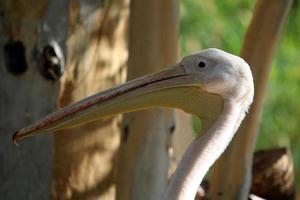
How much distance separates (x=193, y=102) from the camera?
19.5ft

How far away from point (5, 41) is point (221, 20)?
4547 mm

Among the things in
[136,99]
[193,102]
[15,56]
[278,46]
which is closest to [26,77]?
[15,56]

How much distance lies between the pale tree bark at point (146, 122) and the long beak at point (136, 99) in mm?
1456

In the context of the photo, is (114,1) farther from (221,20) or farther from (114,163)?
(221,20)

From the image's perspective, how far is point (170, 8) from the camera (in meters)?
7.49

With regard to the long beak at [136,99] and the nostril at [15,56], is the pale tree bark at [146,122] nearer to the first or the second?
the nostril at [15,56]

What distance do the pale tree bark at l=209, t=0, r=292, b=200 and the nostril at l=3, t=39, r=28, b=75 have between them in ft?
4.38

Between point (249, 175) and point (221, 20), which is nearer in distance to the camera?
point (249, 175)

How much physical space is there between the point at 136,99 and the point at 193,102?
10.2 inches

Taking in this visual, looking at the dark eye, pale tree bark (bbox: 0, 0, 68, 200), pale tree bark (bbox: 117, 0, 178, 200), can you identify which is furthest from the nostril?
the dark eye

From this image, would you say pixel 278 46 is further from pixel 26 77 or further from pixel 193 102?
pixel 193 102

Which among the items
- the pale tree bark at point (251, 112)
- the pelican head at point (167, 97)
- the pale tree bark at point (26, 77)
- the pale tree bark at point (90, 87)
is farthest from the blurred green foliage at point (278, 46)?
the pelican head at point (167, 97)

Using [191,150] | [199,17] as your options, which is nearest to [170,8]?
[191,150]

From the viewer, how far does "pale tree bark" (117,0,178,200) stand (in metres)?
7.43
